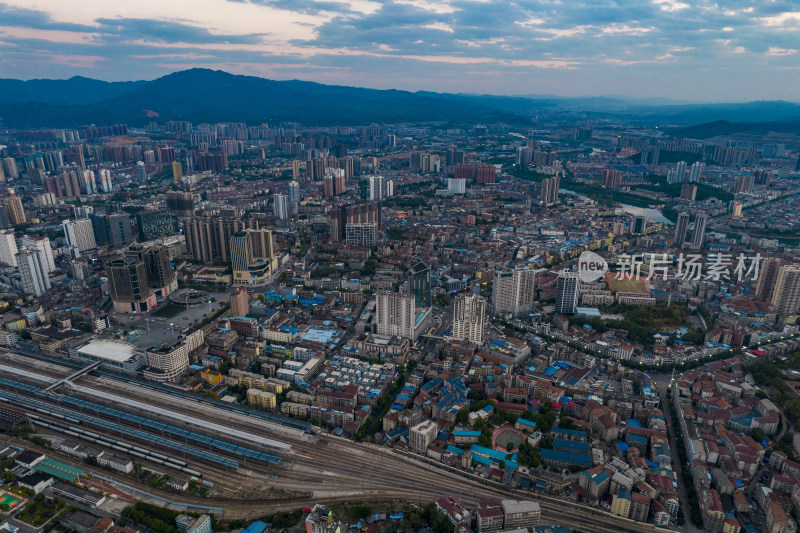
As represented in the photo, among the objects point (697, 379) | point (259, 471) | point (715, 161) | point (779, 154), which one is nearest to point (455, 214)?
point (697, 379)

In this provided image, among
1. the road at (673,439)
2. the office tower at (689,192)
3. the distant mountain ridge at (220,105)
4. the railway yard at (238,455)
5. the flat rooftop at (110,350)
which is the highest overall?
the distant mountain ridge at (220,105)

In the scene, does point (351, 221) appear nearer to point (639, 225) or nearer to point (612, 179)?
point (639, 225)

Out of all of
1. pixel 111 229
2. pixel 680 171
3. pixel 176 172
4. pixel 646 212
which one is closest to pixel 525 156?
pixel 680 171

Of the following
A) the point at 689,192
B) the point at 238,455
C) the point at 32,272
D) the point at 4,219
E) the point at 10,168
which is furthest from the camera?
the point at 10,168

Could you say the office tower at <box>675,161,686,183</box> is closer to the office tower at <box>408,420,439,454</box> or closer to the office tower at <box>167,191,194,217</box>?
the office tower at <box>167,191,194,217</box>

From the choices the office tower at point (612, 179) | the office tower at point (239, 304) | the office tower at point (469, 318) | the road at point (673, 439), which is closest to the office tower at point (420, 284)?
the office tower at point (469, 318)

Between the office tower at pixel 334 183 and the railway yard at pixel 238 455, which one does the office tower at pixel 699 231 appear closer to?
the railway yard at pixel 238 455
